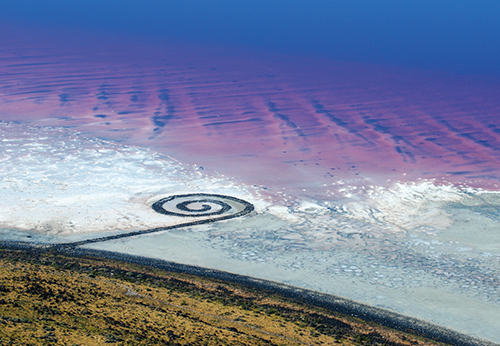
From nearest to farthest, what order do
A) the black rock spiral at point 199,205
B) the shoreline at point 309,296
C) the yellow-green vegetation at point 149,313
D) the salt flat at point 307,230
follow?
the yellow-green vegetation at point 149,313, the shoreline at point 309,296, the salt flat at point 307,230, the black rock spiral at point 199,205

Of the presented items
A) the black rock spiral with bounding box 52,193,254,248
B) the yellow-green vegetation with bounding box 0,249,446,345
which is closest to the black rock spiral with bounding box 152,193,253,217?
the black rock spiral with bounding box 52,193,254,248

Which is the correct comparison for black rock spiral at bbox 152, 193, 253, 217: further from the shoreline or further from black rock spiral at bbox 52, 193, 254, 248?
the shoreline

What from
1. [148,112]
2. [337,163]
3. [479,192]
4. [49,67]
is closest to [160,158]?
[337,163]

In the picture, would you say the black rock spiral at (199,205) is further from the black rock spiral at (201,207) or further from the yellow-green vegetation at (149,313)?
the yellow-green vegetation at (149,313)

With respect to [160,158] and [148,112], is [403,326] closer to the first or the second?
[160,158]

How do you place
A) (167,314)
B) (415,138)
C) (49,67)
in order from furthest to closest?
(49,67), (415,138), (167,314)

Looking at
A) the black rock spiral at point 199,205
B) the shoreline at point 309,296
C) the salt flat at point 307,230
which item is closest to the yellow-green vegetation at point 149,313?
the shoreline at point 309,296
